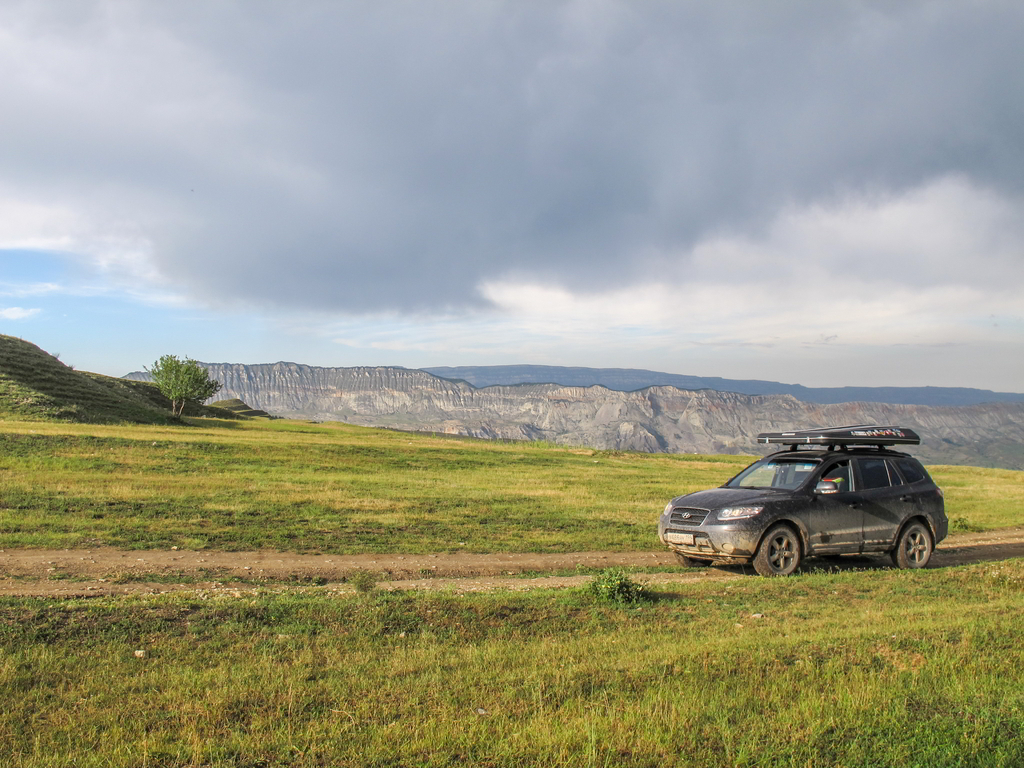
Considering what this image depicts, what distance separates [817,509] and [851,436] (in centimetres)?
194

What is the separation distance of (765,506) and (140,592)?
10510 mm

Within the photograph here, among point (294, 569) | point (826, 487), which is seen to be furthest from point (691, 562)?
point (294, 569)

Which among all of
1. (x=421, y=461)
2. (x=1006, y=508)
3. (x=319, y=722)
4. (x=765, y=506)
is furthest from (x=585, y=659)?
(x=421, y=461)

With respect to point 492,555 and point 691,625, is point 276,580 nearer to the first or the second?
point 492,555

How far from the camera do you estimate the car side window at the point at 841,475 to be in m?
13.3

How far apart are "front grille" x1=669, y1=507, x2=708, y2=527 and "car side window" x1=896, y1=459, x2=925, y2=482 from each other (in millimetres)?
4705

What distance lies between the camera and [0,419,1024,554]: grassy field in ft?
53.2

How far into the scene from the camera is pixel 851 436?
1370cm

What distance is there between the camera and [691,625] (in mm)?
8148

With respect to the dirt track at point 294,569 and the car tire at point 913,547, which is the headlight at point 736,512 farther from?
the car tire at point 913,547

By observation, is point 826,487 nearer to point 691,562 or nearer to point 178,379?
point 691,562

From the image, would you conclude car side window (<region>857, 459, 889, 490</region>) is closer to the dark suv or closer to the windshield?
the dark suv

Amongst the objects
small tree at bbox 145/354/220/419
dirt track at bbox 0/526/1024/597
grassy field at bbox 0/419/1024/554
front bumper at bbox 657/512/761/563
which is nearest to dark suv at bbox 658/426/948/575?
front bumper at bbox 657/512/761/563

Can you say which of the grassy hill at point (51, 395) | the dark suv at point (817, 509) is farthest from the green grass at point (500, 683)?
the grassy hill at point (51, 395)
